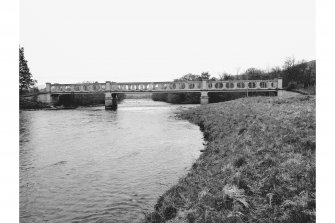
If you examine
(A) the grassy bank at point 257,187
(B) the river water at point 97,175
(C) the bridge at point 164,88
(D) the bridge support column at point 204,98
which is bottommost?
(B) the river water at point 97,175

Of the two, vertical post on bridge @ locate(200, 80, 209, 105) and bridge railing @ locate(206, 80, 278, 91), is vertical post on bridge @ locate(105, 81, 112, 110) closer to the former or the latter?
vertical post on bridge @ locate(200, 80, 209, 105)

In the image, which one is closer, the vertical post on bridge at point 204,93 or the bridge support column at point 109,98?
the vertical post on bridge at point 204,93

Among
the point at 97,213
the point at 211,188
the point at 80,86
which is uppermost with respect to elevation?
the point at 80,86

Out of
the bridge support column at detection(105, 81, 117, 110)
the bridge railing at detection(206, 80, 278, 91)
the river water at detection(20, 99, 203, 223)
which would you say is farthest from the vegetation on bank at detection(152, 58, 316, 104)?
the river water at detection(20, 99, 203, 223)

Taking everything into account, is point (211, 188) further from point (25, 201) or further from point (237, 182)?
point (25, 201)

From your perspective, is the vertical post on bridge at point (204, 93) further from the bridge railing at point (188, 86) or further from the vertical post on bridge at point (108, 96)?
the vertical post on bridge at point (108, 96)

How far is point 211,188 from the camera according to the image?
8008mm

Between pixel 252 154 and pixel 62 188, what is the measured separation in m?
7.03

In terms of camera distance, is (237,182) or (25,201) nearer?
(237,182)

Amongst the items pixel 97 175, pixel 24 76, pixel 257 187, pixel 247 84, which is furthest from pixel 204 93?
pixel 257 187

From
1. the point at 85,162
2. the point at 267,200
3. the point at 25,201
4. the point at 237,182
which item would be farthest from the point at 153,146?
the point at 267,200

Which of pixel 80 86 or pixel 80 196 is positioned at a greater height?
pixel 80 86

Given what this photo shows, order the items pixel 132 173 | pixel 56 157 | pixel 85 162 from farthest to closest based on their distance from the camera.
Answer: pixel 56 157 → pixel 85 162 → pixel 132 173

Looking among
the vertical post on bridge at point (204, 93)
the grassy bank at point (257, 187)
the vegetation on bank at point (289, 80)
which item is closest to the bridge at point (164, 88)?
the vertical post on bridge at point (204, 93)
